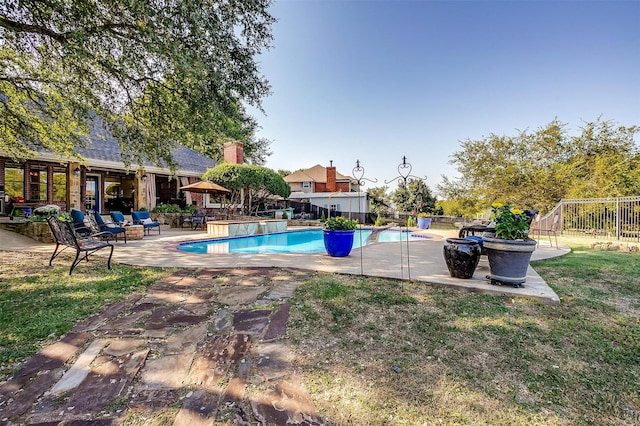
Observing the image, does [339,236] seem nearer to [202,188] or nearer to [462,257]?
[462,257]

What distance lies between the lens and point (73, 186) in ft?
39.9

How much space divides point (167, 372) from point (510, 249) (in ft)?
13.6

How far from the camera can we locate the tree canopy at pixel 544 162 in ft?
45.4

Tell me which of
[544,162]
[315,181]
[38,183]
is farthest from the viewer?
[315,181]

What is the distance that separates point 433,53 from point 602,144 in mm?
11862

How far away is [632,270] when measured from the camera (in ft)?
17.1

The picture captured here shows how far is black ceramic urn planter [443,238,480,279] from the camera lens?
13.7ft

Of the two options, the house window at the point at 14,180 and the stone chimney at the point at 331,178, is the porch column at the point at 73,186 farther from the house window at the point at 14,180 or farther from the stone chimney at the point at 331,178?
the stone chimney at the point at 331,178

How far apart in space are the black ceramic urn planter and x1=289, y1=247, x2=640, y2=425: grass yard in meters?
0.63

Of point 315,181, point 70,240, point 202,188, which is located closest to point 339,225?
point 70,240

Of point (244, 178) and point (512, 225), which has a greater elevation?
point (244, 178)

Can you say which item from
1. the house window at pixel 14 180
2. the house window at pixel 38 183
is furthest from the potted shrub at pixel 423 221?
the house window at pixel 14 180

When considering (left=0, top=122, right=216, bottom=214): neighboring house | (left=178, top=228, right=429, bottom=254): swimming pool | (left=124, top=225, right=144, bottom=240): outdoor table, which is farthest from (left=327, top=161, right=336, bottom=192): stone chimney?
(left=124, top=225, right=144, bottom=240): outdoor table

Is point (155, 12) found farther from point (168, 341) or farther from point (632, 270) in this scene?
point (632, 270)
